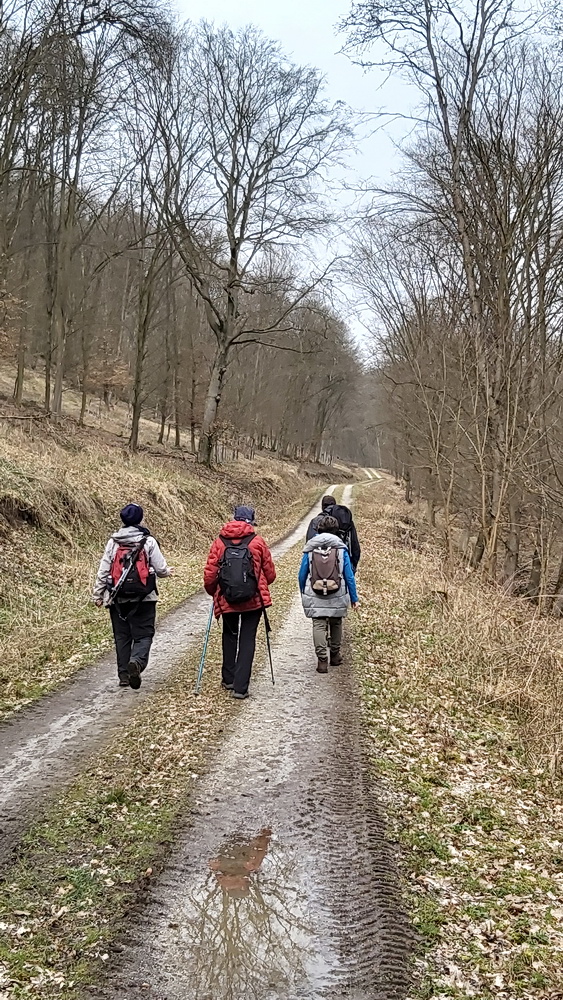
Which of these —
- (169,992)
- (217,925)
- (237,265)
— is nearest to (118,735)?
(217,925)

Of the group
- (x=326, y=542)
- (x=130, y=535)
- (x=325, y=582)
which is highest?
(x=326, y=542)

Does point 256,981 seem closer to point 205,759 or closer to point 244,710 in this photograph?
point 205,759

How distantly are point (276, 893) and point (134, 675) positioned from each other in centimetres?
368

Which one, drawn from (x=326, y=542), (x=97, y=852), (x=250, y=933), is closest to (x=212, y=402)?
(x=326, y=542)

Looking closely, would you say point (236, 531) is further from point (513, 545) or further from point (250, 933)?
point (513, 545)

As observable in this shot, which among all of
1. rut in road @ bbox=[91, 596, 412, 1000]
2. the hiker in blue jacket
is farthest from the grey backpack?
rut in road @ bbox=[91, 596, 412, 1000]

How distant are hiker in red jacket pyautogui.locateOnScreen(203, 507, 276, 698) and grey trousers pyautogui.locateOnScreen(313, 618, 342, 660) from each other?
1.40 m

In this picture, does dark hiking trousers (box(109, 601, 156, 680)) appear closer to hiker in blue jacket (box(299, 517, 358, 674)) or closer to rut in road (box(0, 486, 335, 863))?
rut in road (box(0, 486, 335, 863))

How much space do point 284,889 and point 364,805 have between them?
50.2 inches

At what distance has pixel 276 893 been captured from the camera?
4.06 metres

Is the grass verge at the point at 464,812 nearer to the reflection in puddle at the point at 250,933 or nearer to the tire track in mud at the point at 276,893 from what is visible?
the tire track in mud at the point at 276,893

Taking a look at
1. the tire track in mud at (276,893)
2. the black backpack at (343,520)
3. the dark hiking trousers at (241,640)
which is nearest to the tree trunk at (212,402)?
the black backpack at (343,520)

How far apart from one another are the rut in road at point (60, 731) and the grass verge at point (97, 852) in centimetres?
17

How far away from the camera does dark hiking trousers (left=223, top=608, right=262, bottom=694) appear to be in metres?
7.36
